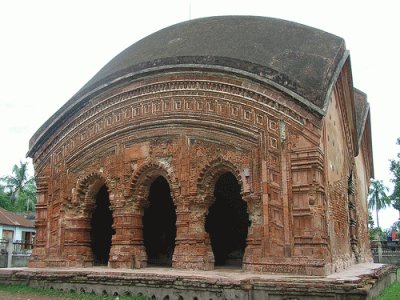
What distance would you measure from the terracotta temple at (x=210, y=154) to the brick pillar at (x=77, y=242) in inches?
1.3

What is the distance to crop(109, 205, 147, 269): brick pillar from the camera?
1011cm

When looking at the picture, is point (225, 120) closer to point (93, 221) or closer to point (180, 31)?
point (180, 31)

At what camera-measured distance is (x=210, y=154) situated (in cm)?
958

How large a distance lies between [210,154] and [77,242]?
4.14 metres

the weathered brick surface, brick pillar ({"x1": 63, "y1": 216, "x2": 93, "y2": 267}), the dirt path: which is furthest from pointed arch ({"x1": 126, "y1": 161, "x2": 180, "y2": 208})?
the dirt path

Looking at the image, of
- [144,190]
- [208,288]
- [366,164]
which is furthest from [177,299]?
[366,164]

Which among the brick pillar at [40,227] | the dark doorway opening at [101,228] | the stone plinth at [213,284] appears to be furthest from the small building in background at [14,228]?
the stone plinth at [213,284]

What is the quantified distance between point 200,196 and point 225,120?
5.38ft

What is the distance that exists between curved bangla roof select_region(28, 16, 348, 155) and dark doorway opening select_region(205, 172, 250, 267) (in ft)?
12.1

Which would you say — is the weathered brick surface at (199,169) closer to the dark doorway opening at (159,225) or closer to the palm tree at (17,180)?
the dark doorway opening at (159,225)

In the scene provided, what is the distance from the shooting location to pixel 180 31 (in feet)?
39.8

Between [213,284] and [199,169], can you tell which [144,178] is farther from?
[213,284]

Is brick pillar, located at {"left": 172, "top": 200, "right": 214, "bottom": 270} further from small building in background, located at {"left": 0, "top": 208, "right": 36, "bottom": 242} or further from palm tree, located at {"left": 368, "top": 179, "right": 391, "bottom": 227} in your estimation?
palm tree, located at {"left": 368, "top": 179, "right": 391, "bottom": 227}

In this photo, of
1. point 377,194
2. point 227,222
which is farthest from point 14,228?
point 377,194
